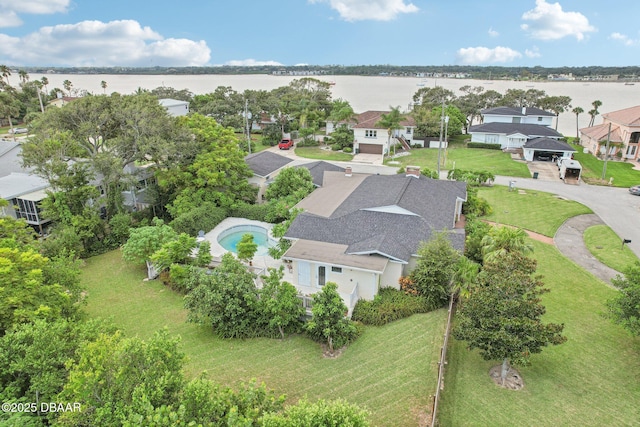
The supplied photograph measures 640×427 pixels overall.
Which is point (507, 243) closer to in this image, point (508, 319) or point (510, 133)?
point (508, 319)

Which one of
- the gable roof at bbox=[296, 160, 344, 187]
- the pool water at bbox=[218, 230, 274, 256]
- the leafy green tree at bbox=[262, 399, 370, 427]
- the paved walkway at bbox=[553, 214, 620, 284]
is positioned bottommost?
the paved walkway at bbox=[553, 214, 620, 284]

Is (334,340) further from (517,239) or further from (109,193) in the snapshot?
(109,193)

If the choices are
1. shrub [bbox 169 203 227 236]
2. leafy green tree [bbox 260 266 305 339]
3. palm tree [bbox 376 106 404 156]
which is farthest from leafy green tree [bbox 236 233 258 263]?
palm tree [bbox 376 106 404 156]

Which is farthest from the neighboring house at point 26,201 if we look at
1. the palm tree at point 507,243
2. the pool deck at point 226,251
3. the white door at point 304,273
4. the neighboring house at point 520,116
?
the neighboring house at point 520,116

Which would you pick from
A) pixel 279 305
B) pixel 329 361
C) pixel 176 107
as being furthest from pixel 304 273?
pixel 176 107

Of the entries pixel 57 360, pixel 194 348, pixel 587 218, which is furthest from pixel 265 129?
pixel 57 360

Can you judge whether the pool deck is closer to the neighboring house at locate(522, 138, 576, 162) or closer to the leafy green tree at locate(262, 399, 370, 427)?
the leafy green tree at locate(262, 399, 370, 427)

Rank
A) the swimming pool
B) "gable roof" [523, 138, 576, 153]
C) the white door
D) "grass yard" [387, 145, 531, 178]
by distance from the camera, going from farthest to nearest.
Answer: "gable roof" [523, 138, 576, 153] < "grass yard" [387, 145, 531, 178] < the swimming pool < the white door
